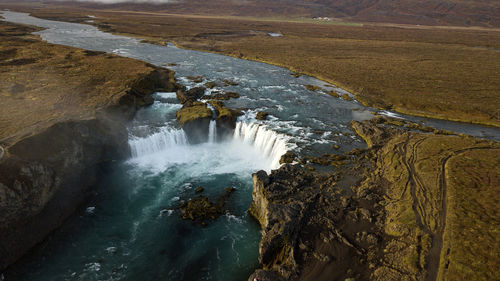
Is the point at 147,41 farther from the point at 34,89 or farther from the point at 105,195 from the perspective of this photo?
the point at 105,195

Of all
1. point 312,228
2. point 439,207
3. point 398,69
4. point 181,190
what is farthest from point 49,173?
point 398,69

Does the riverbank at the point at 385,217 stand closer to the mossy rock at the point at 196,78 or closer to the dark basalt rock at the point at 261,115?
the dark basalt rock at the point at 261,115

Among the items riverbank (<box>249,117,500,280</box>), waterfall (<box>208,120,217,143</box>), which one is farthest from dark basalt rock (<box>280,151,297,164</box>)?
waterfall (<box>208,120,217,143</box>)

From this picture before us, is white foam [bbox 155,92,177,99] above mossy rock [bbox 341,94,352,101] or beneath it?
above

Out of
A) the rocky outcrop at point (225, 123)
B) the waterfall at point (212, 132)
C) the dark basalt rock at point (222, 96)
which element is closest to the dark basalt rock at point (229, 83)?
the dark basalt rock at point (222, 96)

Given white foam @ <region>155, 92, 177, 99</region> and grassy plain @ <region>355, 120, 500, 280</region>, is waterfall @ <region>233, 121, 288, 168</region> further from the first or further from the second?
white foam @ <region>155, 92, 177, 99</region>
